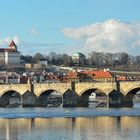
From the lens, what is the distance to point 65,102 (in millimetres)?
105250

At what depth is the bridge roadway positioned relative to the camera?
97.4 metres

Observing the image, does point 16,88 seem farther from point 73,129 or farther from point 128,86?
point 73,129

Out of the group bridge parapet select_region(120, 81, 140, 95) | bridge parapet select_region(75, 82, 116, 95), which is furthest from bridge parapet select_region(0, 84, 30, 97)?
bridge parapet select_region(120, 81, 140, 95)

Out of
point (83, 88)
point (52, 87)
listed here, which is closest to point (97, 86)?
point (83, 88)

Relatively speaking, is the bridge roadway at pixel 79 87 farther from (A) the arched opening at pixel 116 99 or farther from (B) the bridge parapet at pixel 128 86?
(A) the arched opening at pixel 116 99

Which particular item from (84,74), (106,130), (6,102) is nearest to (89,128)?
(106,130)

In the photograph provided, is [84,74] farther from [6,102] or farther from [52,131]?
[52,131]

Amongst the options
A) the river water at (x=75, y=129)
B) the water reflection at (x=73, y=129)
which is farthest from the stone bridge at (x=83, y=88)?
the water reflection at (x=73, y=129)

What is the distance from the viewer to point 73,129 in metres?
58.1

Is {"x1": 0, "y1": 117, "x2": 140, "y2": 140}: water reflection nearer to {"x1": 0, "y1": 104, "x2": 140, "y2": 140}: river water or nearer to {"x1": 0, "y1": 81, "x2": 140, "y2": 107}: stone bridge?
{"x1": 0, "y1": 104, "x2": 140, "y2": 140}: river water

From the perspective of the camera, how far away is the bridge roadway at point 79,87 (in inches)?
3836

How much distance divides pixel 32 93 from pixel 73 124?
47.2 meters

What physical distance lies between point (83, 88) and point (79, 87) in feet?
2.73

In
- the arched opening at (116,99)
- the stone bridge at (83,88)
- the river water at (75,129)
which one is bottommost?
the river water at (75,129)
